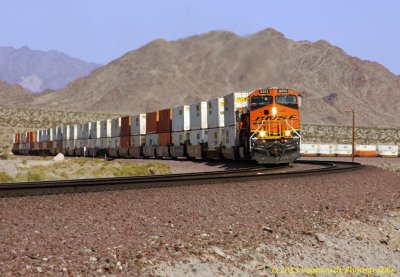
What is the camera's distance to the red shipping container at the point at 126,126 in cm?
4955

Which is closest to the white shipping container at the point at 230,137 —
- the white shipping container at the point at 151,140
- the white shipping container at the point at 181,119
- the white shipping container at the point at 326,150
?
the white shipping container at the point at 181,119

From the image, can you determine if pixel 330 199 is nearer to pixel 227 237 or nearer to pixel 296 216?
pixel 296 216

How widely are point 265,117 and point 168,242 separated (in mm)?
18868

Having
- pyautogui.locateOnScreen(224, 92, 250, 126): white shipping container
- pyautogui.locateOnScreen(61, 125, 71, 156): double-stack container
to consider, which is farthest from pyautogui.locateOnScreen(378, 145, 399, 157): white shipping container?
pyautogui.locateOnScreen(224, 92, 250, 126): white shipping container

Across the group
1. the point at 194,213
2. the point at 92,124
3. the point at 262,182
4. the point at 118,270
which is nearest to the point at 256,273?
the point at 118,270

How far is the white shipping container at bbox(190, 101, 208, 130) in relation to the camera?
116 ft

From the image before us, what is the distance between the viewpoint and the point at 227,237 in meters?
8.94

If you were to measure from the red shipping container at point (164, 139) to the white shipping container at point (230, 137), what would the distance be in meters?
10.7

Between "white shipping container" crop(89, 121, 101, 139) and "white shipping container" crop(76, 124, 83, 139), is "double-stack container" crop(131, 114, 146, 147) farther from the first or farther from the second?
"white shipping container" crop(76, 124, 83, 139)

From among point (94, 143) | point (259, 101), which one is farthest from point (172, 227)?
point (94, 143)

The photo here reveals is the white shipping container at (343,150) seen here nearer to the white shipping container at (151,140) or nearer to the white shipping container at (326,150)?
the white shipping container at (326,150)

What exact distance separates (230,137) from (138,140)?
18.5 meters

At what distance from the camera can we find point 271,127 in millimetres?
26422

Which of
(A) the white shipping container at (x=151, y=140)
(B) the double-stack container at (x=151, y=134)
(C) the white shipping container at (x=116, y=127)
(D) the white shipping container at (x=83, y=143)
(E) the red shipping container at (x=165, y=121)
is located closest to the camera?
(E) the red shipping container at (x=165, y=121)
